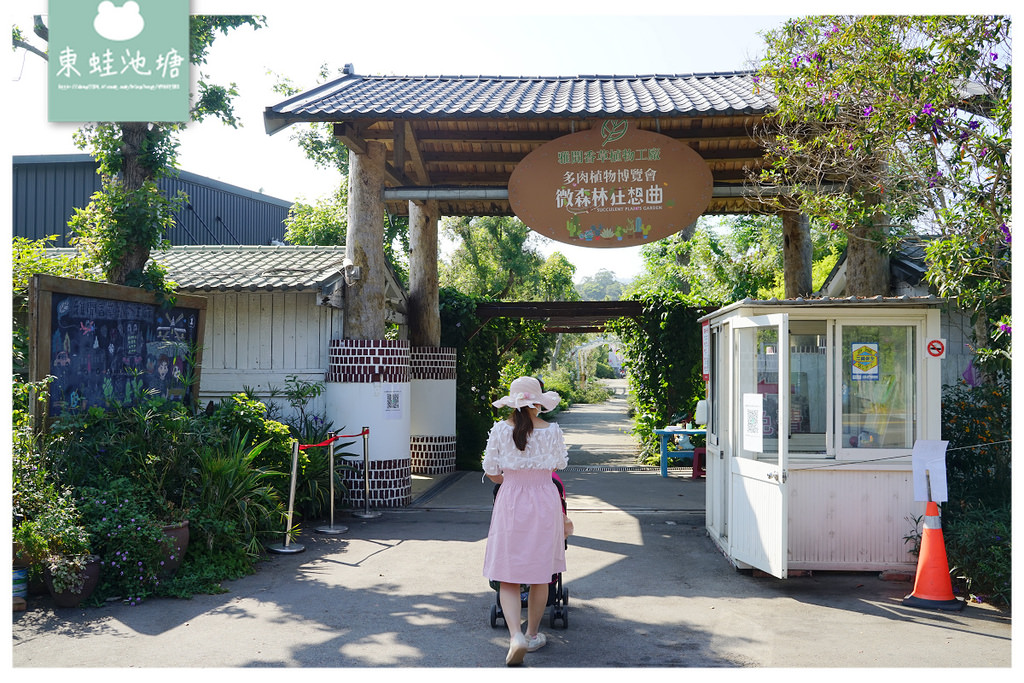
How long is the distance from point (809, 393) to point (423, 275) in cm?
675

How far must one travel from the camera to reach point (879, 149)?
653 centimetres

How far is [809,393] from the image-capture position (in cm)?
646

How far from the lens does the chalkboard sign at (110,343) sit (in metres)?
6.41

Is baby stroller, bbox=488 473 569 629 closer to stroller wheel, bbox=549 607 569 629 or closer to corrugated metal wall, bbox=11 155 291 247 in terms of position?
stroller wheel, bbox=549 607 569 629

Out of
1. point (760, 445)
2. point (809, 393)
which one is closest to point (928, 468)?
point (809, 393)

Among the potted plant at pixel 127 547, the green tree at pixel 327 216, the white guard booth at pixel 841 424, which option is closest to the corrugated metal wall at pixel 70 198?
the green tree at pixel 327 216

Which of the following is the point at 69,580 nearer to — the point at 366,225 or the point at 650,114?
the point at 366,225

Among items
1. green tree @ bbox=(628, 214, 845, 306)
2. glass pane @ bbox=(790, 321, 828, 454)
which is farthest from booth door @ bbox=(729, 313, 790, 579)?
green tree @ bbox=(628, 214, 845, 306)

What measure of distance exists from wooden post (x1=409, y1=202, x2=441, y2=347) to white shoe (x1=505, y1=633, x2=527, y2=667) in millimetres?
7960

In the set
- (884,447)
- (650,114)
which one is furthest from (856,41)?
(884,447)

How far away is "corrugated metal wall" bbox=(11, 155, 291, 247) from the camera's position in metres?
18.5

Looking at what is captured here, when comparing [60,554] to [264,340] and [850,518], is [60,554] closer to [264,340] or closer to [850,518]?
[264,340]

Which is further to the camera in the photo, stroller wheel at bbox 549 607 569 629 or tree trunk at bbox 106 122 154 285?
tree trunk at bbox 106 122 154 285

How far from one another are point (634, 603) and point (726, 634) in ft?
→ 2.59
